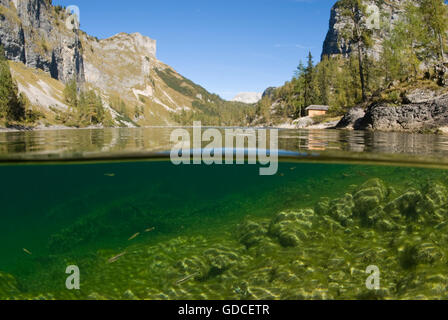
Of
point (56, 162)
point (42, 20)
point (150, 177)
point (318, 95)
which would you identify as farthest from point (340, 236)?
point (42, 20)

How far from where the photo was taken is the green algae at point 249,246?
604 centimetres

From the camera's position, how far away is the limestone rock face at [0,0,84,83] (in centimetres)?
15338

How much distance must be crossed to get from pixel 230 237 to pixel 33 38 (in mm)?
217157

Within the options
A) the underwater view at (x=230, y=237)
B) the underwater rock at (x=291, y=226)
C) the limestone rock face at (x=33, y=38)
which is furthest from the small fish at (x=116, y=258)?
the limestone rock face at (x=33, y=38)

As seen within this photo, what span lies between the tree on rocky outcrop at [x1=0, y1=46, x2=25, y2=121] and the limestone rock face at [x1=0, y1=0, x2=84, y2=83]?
11011 centimetres

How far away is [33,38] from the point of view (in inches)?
6806

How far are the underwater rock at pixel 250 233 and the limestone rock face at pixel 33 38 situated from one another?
190969mm

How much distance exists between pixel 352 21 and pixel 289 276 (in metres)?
40.6

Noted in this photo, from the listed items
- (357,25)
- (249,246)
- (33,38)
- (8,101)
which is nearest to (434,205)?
(249,246)

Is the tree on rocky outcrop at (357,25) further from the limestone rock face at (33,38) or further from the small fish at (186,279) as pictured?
the limestone rock face at (33,38)

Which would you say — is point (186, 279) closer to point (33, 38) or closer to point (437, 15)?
point (437, 15)

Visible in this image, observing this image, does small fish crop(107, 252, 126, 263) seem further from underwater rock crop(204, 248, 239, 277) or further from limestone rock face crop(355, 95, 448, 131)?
limestone rock face crop(355, 95, 448, 131)

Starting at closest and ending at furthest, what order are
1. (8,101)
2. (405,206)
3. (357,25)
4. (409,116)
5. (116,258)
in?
(116,258), (405,206), (409,116), (357,25), (8,101)

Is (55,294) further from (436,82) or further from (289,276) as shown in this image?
(436,82)
